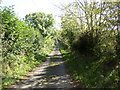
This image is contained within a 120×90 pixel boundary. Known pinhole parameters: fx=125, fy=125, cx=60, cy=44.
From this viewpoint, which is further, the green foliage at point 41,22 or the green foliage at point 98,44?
the green foliage at point 41,22

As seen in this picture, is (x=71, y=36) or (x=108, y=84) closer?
(x=108, y=84)

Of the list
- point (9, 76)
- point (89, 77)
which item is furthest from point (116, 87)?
point (9, 76)

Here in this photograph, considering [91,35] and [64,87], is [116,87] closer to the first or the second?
[64,87]

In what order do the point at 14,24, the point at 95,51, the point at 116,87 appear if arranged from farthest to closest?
1. the point at 95,51
2. the point at 14,24
3. the point at 116,87

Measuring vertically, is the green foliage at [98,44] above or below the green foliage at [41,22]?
below

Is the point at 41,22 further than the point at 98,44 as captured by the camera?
Yes

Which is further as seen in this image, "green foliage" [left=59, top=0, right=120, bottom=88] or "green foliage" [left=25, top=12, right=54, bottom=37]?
"green foliage" [left=25, top=12, right=54, bottom=37]

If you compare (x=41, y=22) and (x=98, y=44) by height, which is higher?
(x=41, y=22)

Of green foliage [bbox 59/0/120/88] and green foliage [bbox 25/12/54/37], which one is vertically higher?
green foliage [bbox 25/12/54/37]

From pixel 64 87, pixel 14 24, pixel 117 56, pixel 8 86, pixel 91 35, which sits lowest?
pixel 64 87

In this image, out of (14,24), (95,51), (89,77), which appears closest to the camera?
(89,77)

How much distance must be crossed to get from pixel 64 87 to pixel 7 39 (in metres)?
4.38

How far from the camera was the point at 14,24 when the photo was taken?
8.02 m

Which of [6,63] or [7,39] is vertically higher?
[7,39]
